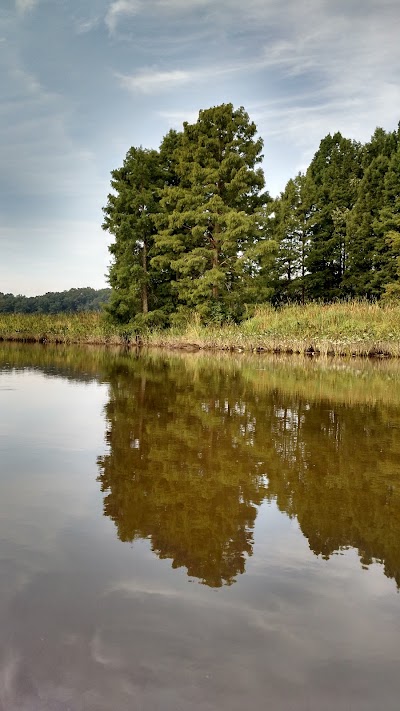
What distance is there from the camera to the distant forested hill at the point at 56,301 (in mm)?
91562

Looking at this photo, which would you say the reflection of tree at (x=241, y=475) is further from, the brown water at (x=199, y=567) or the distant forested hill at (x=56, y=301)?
the distant forested hill at (x=56, y=301)

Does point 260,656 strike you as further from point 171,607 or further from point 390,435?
point 390,435

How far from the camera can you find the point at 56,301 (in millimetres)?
99250

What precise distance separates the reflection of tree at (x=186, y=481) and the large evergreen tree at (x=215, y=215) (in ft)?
71.0

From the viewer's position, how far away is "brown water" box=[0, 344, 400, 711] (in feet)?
7.49

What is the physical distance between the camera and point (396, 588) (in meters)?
3.22

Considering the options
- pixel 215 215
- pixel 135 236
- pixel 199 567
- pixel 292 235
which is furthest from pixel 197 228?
pixel 199 567

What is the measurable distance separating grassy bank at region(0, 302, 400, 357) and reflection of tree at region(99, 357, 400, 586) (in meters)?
14.8

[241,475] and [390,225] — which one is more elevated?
[390,225]

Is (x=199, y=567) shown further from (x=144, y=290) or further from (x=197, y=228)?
(x=144, y=290)

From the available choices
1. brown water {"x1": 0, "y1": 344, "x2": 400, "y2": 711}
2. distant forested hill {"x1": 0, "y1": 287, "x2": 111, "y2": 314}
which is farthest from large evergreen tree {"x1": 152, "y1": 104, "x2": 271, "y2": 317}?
distant forested hill {"x1": 0, "y1": 287, "x2": 111, "y2": 314}

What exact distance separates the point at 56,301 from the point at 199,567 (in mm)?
99652

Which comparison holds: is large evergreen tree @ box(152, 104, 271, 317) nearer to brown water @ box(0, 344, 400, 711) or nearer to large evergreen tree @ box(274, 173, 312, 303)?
large evergreen tree @ box(274, 173, 312, 303)

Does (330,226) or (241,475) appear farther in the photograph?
(330,226)
